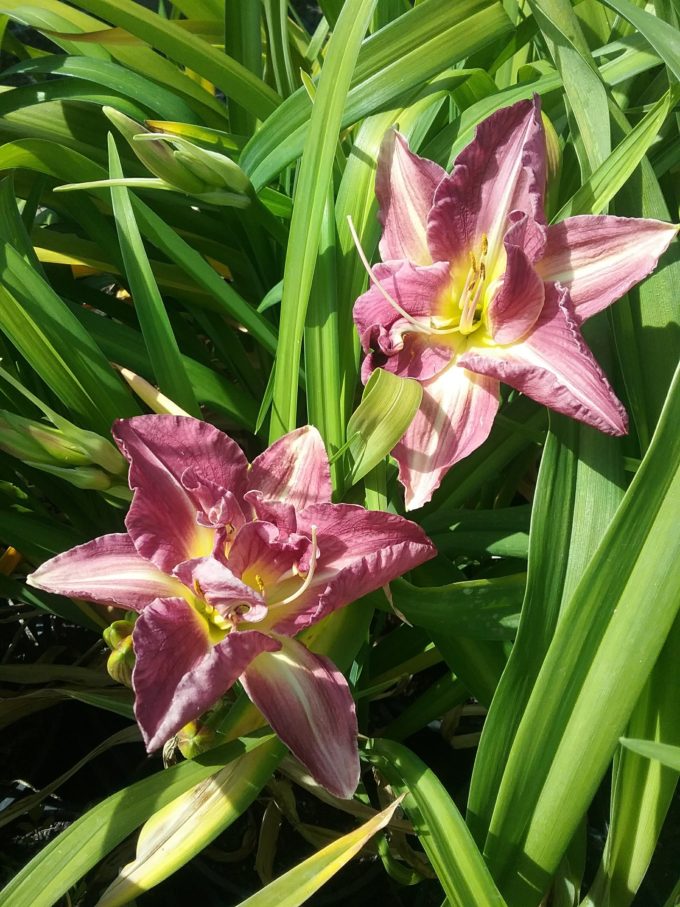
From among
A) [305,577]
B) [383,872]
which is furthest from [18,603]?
[305,577]

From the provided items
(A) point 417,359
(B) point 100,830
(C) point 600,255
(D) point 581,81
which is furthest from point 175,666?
(D) point 581,81

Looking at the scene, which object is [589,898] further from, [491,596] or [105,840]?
[105,840]

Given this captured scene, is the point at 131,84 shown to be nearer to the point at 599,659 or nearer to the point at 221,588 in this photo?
the point at 221,588

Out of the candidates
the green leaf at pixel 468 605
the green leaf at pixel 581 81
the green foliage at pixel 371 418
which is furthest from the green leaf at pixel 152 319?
the green leaf at pixel 581 81

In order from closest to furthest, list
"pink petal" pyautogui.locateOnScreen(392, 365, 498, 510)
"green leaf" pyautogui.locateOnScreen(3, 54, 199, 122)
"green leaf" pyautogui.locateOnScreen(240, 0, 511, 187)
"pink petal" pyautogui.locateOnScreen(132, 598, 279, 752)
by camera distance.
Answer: "pink petal" pyautogui.locateOnScreen(132, 598, 279, 752), "pink petal" pyautogui.locateOnScreen(392, 365, 498, 510), "green leaf" pyautogui.locateOnScreen(240, 0, 511, 187), "green leaf" pyautogui.locateOnScreen(3, 54, 199, 122)

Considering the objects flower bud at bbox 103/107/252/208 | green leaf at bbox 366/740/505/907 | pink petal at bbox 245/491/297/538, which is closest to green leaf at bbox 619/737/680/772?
green leaf at bbox 366/740/505/907

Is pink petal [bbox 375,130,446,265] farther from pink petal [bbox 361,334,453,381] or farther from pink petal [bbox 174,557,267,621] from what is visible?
pink petal [bbox 174,557,267,621]
